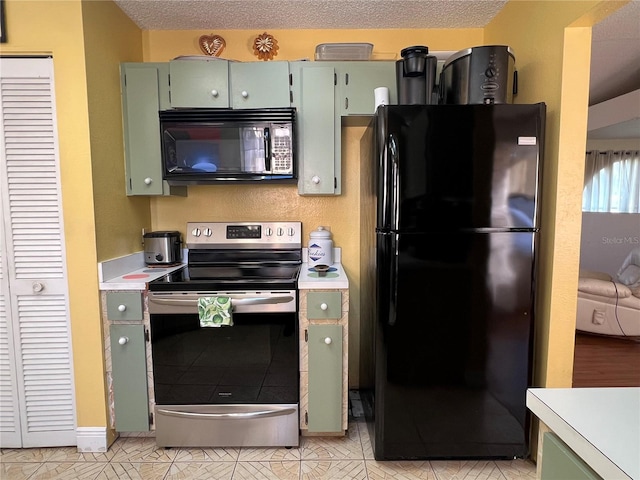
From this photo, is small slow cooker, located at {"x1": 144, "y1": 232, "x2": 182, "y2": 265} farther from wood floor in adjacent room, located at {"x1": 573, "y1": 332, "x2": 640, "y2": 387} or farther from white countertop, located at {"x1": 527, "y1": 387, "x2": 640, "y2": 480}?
wood floor in adjacent room, located at {"x1": 573, "y1": 332, "x2": 640, "y2": 387}

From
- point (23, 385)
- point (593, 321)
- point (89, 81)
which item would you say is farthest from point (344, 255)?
point (593, 321)

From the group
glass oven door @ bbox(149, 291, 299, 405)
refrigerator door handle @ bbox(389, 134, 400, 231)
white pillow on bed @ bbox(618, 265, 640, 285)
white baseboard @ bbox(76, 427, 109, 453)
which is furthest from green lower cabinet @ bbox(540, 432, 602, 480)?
white pillow on bed @ bbox(618, 265, 640, 285)

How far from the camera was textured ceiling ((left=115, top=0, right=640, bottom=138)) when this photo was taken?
1.96 metres

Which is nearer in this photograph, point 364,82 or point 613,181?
point 364,82

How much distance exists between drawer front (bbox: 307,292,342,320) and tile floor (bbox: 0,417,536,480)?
29.7 inches

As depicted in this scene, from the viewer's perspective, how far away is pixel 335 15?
6.79 feet

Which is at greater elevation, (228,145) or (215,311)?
(228,145)

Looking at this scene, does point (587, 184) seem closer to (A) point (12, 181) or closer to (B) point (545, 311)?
(B) point (545, 311)

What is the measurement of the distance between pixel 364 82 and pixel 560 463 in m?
1.92

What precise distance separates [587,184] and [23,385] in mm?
6516

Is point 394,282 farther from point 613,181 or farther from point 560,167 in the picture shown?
point 613,181

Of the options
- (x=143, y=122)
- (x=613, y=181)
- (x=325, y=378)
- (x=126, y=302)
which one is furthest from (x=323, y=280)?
(x=613, y=181)

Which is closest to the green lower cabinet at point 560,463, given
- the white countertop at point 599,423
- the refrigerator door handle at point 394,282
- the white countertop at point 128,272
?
the white countertop at point 599,423

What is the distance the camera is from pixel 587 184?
4.93m
